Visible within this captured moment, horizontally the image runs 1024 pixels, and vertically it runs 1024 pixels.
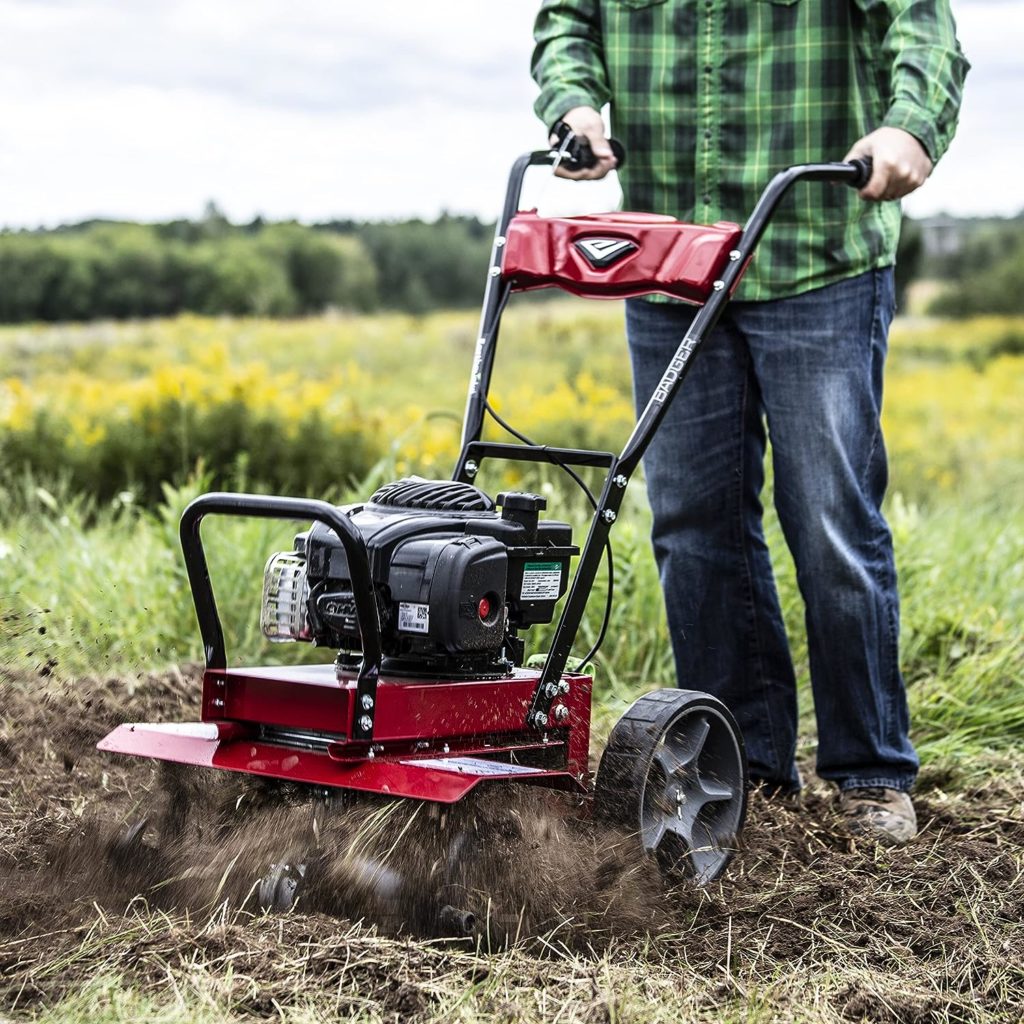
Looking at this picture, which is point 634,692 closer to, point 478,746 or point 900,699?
point 900,699

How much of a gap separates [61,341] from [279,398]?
282 inches

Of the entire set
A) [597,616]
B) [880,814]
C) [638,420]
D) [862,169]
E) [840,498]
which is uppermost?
[862,169]

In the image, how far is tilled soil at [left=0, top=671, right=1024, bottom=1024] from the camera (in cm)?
202

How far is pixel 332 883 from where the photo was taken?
7.19 feet

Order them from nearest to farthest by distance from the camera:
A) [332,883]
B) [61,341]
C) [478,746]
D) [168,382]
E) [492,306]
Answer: [332,883] < [478,746] < [492,306] < [168,382] < [61,341]

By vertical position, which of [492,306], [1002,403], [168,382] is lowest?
[1002,403]

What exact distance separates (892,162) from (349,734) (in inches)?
57.2

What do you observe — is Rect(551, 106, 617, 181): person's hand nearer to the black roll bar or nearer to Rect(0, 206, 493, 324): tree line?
the black roll bar

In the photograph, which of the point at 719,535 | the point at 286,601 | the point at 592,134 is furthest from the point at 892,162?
the point at 286,601

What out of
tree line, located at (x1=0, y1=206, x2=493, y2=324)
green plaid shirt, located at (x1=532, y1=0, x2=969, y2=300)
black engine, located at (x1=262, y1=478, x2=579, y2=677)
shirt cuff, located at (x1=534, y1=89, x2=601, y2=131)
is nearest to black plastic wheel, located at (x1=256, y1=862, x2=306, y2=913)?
black engine, located at (x1=262, y1=478, x2=579, y2=677)

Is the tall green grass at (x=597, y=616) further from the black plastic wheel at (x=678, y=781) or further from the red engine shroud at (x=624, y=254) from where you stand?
the red engine shroud at (x=624, y=254)

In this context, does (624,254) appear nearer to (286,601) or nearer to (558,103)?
(558,103)

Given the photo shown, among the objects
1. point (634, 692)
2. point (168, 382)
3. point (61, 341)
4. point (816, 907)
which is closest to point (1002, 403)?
point (61, 341)

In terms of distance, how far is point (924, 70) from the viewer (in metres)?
2.78
